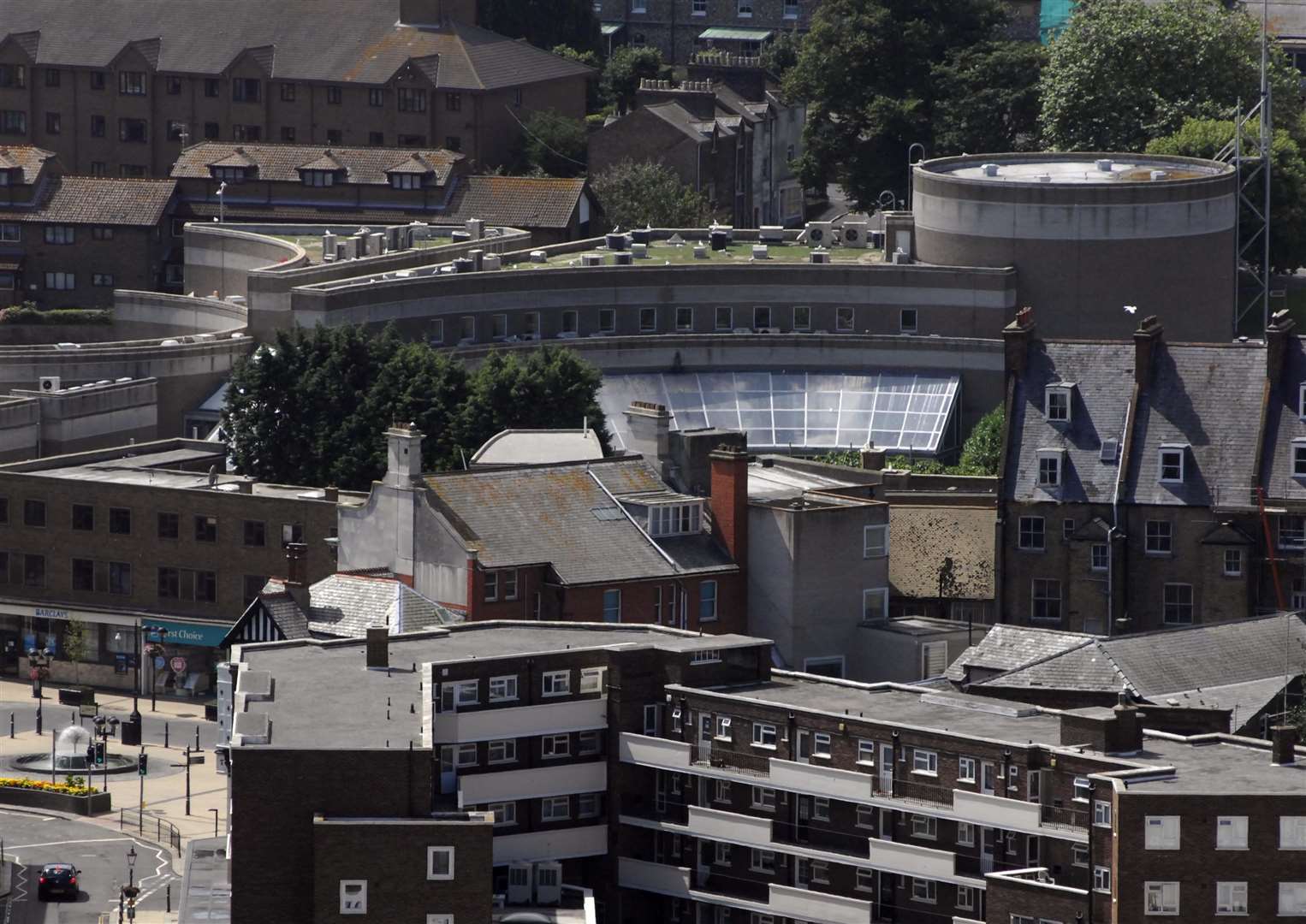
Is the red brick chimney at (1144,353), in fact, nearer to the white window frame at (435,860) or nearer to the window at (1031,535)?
the window at (1031,535)

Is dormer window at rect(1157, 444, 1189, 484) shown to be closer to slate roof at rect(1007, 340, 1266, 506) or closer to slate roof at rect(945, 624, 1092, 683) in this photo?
slate roof at rect(1007, 340, 1266, 506)

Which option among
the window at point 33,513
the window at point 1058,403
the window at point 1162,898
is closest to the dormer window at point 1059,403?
the window at point 1058,403

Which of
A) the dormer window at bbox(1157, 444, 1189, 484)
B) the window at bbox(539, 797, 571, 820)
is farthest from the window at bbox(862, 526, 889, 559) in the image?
the window at bbox(539, 797, 571, 820)

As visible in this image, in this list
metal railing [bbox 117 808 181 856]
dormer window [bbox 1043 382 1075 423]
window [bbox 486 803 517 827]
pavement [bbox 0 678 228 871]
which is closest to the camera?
window [bbox 486 803 517 827]

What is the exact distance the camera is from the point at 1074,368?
15900 centimetres

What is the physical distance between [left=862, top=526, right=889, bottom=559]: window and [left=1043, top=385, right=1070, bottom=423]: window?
817cm

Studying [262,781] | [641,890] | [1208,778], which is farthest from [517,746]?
[1208,778]

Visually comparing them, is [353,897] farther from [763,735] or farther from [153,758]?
[153,758]

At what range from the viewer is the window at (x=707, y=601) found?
154 m

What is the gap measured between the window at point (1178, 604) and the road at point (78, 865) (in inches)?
1580

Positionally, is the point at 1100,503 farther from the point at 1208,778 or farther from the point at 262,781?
the point at 262,781

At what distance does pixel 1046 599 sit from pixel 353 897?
49.4 metres

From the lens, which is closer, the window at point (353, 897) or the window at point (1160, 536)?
the window at point (353, 897)

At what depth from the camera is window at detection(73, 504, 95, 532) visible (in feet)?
574
